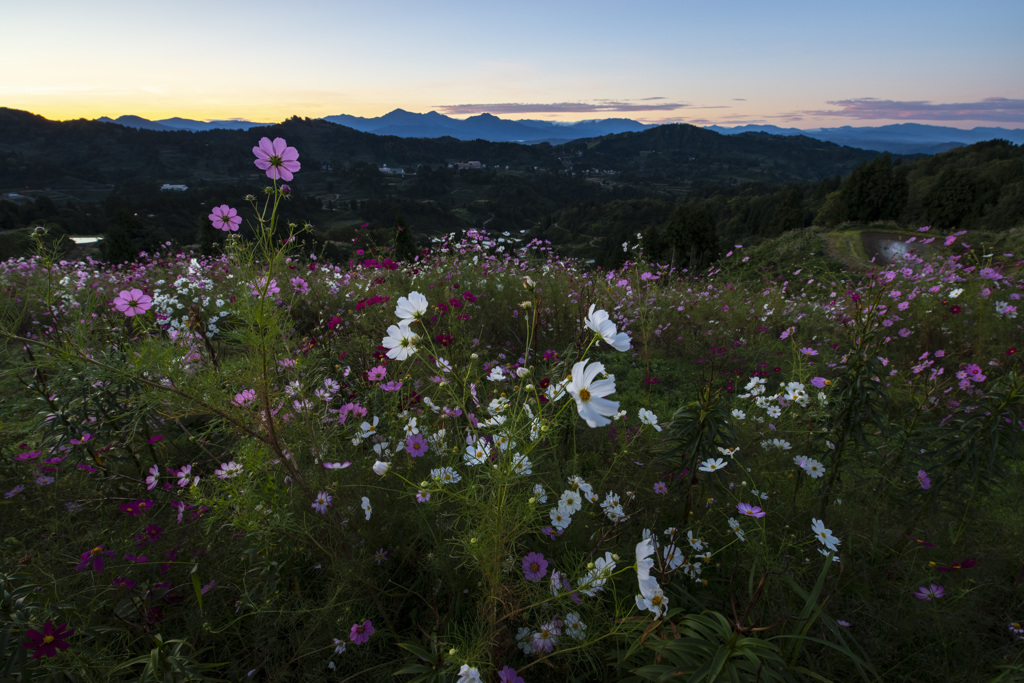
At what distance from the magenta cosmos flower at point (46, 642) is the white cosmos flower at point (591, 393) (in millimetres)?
1294

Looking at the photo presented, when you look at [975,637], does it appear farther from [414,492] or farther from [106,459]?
[106,459]

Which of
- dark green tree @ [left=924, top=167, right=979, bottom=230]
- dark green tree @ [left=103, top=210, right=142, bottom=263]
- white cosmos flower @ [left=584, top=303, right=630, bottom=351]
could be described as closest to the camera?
white cosmos flower @ [left=584, top=303, right=630, bottom=351]

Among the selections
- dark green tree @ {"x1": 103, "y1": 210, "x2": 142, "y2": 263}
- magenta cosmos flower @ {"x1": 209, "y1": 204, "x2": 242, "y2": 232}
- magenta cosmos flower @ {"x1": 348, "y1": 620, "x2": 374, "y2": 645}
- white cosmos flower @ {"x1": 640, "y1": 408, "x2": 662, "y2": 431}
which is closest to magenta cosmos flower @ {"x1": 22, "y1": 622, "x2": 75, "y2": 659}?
magenta cosmos flower @ {"x1": 348, "y1": 620, "x2": 374, "y2": 645}

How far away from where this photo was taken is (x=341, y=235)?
39938 mm

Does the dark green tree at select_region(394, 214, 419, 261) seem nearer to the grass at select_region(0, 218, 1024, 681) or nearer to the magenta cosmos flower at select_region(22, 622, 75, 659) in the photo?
the grass at select_region(0, 218, 1024, 681)

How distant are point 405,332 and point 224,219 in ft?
2.94

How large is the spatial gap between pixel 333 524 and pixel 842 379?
2.16 meters

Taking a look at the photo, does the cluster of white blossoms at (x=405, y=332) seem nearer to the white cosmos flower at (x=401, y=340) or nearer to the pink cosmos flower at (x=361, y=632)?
the white cosmos flower at (x=401, y=340)

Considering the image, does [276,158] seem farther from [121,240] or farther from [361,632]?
[121,240]

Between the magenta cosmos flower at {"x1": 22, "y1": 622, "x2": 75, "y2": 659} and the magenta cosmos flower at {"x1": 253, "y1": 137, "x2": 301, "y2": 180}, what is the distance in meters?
1.21

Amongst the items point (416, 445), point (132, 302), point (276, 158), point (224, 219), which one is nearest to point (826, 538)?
point (416, 445)

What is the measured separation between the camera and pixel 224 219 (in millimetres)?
1574

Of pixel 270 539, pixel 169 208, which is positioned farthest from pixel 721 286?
pixel 169 208

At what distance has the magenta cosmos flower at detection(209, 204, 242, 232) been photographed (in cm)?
152
